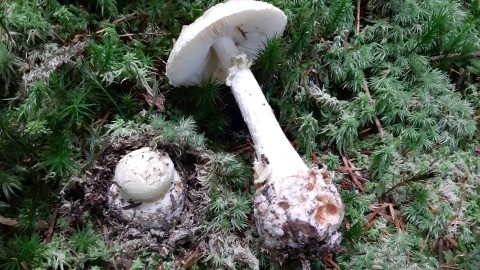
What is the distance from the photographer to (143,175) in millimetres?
2234

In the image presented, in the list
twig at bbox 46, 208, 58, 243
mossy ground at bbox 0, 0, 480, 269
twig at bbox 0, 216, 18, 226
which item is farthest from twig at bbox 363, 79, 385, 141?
twig at bbox 0, 216, 18, 226

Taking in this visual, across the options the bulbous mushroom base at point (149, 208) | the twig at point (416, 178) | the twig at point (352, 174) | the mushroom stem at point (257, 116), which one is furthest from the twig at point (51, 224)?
the twig at point (416, 178)

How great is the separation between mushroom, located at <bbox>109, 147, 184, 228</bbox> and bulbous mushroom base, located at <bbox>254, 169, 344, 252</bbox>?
0.43 meters

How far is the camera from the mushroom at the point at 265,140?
2186 millimetres

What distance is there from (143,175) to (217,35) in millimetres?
793

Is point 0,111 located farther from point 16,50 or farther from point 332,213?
point 332,213

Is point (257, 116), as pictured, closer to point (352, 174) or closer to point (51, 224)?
point (352, 174)

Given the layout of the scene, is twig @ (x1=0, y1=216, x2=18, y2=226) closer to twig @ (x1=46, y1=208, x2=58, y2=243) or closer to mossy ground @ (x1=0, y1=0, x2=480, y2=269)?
mossy ground @ (x1=0, y1=0, x2=480, y2=269)

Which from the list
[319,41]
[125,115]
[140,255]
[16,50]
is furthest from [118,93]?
[319,41]

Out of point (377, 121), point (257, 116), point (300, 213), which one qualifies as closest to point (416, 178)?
point (377, 121)

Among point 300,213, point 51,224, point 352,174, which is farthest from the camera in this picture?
point 352,174

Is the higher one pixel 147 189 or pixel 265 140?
pixel 265 140

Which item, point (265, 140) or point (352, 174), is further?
point (352, 174)

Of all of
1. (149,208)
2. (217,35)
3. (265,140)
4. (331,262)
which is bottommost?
(331,262)
